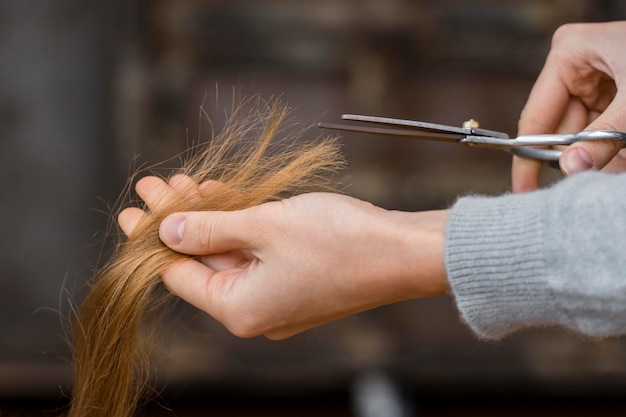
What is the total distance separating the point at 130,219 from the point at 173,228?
0.23ft

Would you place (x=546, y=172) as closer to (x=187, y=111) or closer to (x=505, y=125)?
(x=505, y=125)

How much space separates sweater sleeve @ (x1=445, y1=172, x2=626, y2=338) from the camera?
0.53 m

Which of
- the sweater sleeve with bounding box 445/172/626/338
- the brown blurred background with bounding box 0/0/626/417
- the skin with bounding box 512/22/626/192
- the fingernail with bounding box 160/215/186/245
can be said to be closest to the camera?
the sweater sleeve with bounding box 445/172/626/338

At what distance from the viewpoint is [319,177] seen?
738 millimetres

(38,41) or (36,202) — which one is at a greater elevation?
(38,41)

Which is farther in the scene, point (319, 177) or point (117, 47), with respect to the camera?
point (117, 47)

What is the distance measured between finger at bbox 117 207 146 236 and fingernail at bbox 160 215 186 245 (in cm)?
5

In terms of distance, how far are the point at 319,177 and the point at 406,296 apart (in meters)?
0.17

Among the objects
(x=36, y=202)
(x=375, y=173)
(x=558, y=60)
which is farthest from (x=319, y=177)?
(x=36, y=202)

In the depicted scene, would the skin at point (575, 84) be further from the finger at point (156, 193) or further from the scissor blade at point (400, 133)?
the finger at point (156, 193)

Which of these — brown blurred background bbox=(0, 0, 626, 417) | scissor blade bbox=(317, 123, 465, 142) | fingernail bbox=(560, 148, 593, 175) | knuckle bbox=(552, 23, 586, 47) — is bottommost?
brown blurred background bbox=(0, 0, 626, 417)

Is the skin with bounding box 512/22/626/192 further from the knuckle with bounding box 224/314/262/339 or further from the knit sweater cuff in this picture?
the knuckle with bounding box 224/314/262/339

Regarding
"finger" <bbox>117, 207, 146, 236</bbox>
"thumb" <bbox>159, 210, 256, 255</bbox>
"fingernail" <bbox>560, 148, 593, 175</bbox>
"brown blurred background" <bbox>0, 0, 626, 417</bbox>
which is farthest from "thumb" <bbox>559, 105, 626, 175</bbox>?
"brown blurred background" <bbox>0, 0, 626, 417</bbox>

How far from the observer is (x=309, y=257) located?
606 millimetres
